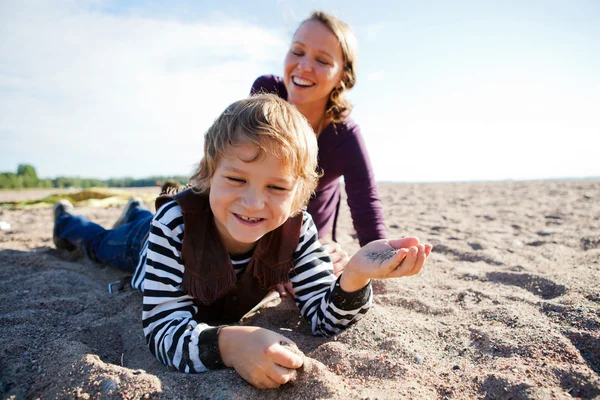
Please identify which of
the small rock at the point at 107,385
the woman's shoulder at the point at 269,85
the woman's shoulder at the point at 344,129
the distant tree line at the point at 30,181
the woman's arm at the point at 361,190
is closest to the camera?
the small rock at the point at 107,385

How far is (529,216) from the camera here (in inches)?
216

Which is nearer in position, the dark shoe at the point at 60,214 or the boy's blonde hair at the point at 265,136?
the boy's blonde hair at the point at 265,136

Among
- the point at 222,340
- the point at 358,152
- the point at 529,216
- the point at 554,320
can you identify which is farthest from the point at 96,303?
the point at 529,216

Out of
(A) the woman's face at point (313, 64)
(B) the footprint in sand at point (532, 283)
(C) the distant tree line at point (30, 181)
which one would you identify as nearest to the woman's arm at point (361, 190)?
(A) the woman's face at point (313, 64)

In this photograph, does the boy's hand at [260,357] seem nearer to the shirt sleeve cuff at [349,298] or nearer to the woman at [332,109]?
the shirt sleeve cuff at [349,298]

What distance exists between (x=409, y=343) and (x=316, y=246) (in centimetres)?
64

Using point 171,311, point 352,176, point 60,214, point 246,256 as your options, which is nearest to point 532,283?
point 352,176

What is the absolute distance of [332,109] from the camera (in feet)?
10.2

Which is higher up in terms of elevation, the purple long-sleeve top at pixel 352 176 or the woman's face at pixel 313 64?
the woman's face at pixel 313 64

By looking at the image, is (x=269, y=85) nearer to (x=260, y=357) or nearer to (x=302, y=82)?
(x=302, y=82)

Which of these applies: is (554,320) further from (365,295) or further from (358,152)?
(358,152)

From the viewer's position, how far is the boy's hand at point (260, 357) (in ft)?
4.66

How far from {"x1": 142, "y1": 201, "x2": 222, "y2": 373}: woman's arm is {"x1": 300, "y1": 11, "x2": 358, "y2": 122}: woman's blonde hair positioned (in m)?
1.71

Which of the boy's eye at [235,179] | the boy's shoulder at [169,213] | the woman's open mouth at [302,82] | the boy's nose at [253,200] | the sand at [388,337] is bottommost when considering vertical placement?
the sand at [388,337]
